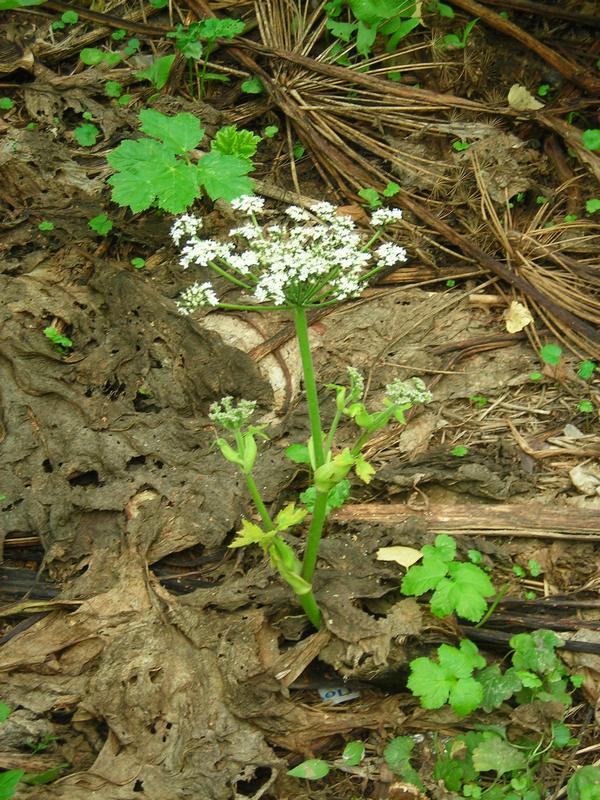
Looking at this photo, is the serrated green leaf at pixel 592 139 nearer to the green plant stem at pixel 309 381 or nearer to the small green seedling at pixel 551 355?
the small green seedling at pixel 551 355

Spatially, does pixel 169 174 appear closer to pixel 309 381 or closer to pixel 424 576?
pixel 309 381

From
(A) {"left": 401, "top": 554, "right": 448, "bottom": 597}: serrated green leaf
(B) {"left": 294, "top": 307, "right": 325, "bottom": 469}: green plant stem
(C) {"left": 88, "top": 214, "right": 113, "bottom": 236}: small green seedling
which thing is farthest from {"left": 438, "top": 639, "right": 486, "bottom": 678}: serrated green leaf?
(C) {"left": 88, "top": 214, "right": 113, "bottom": 236}: small green seedling

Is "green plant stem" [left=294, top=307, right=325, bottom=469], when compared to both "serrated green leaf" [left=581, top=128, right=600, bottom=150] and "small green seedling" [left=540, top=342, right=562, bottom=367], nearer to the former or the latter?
"small green seedling" [left=540, top=342, right=562, bottom=367]

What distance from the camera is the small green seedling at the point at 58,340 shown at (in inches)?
126

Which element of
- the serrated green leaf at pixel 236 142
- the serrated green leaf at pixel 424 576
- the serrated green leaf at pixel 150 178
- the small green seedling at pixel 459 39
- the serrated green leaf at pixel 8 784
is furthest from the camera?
the small green seedling at pixel 459 39

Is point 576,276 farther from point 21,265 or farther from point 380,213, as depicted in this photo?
point 21,265

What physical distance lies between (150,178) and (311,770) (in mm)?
2172

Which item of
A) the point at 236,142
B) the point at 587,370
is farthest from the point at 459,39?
the point at 587,370

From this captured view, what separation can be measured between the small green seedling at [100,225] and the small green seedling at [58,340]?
62 cm

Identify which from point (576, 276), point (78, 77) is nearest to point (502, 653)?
point (576, 276)

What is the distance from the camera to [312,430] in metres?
2.18

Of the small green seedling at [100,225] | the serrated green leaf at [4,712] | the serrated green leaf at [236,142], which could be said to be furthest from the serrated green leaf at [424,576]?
the small green seedling at [100,225]

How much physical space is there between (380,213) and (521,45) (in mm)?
2275

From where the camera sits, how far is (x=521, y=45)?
3.83 metres
